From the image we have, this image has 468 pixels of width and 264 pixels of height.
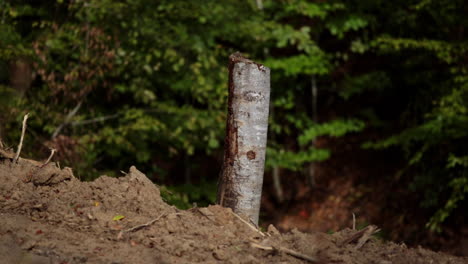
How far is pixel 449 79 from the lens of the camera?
939cm

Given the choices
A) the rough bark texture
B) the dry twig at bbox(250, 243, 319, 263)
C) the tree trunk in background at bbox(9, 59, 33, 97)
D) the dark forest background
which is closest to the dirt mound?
the dry twig at bbox(250, 243, 319, 263)

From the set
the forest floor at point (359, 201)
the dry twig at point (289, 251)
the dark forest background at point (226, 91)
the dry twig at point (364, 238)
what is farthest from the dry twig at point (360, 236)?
the forest floor at point (359, 201)

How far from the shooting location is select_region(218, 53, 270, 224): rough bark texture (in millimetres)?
3670

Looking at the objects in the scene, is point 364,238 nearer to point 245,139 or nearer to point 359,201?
point 245,139

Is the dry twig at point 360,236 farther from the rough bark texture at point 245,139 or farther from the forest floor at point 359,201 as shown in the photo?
the forest floor at point 359,201

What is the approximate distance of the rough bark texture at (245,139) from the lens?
367cm

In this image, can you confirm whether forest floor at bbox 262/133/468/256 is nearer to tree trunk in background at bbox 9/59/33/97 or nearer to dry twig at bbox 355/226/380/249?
tree trunk in background at bbox 9/59/33/97

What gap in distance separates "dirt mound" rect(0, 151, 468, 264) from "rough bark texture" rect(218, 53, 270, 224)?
0.62ft

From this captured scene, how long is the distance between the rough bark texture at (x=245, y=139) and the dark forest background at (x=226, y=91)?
310cm

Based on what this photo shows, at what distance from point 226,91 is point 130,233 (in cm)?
584

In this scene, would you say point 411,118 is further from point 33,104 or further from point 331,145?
point 33,104

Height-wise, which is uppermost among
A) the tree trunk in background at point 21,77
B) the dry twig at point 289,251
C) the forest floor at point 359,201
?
the tree trunk in background at point 21,77

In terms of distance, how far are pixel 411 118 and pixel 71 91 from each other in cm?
730

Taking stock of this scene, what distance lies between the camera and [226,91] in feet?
29.1
